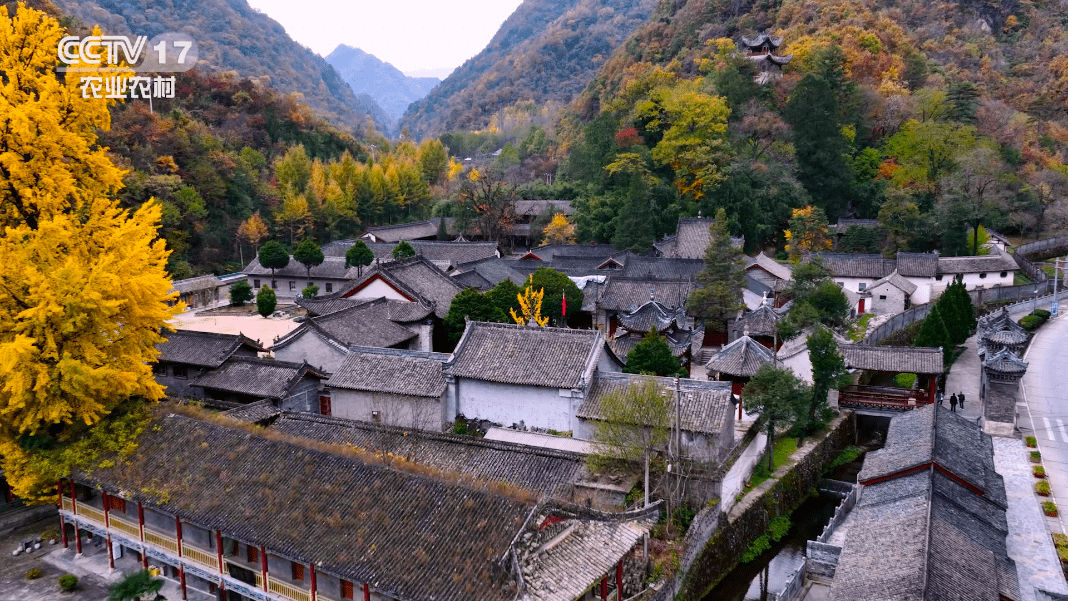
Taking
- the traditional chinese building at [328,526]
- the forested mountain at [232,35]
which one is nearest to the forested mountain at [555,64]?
the forested mountain at [232,35]

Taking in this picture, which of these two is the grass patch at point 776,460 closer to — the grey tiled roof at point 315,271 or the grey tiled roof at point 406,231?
the grey tiled roof at point 315,271

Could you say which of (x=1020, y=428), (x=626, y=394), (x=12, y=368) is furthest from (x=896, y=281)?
(x=12, y=368)

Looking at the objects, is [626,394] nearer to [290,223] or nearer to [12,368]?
[12,368]

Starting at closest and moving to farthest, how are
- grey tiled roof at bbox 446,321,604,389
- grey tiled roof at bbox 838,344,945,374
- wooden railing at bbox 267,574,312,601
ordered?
wooden railing at bbox 267,574,312,601 → grey tiled roof at bbox 446,321,604,389 → grey tiled roof at bbox 838,344,945,374

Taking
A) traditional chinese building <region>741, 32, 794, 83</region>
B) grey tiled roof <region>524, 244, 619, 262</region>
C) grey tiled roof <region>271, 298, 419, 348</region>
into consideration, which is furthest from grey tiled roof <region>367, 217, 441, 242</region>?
traditional chinese building <region>741, 32, 794, 83</region>

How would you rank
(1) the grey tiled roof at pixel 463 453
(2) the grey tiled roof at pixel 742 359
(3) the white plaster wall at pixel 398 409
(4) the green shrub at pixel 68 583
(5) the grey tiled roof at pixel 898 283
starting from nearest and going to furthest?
1. (4) the green shrub at pixel 68 583
2. (1) the grey tiled roof at pixel 463 453
3. (3) the white plaster wall at pixel 398 409
4. (2) the grey tiled roof at pixel 742 359
5. (5) the grey tiled roof at pixel 898 283

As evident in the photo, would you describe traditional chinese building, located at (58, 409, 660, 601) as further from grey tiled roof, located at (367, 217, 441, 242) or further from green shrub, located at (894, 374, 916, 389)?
grey tiled roof, located at (367, 217, 441, 242)

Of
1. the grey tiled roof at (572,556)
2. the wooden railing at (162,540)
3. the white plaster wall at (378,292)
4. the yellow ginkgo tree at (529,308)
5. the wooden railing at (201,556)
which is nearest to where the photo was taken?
the grey tiled roof at (572,556)
